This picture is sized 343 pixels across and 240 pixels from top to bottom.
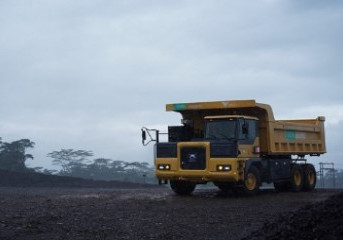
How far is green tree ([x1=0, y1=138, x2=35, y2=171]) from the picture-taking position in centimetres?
4888

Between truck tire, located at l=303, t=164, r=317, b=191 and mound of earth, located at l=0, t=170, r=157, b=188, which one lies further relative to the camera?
mound of earth, located at l=0, t=170, r=157, b=188

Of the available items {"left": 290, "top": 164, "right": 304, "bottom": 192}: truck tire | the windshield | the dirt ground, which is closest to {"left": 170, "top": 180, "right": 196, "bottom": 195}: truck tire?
the windshield

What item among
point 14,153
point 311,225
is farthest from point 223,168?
point 14,153

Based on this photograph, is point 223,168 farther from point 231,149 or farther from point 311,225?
point 311,225

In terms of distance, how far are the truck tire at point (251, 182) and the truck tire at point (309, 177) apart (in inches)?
169

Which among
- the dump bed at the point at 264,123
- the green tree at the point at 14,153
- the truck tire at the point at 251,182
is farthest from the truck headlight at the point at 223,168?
the green tree at the point at 14,153

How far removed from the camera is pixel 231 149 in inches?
668

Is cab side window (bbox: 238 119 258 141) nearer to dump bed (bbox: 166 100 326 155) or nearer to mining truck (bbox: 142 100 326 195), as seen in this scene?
mining truck (bbox: 142 100 326 195)

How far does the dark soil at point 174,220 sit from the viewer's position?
824 cm

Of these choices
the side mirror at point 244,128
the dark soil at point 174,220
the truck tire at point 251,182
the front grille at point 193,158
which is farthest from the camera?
the truck tire at point 251,182

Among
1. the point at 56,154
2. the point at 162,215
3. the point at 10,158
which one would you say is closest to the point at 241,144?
the point at 162,215

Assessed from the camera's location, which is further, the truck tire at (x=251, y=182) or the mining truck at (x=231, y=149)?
the truck tire at (x=251, y=182)

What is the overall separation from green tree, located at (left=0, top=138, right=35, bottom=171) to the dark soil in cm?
3478

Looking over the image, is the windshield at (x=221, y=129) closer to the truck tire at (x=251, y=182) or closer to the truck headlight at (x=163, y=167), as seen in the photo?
the truck tire at (x=251, y=182)
